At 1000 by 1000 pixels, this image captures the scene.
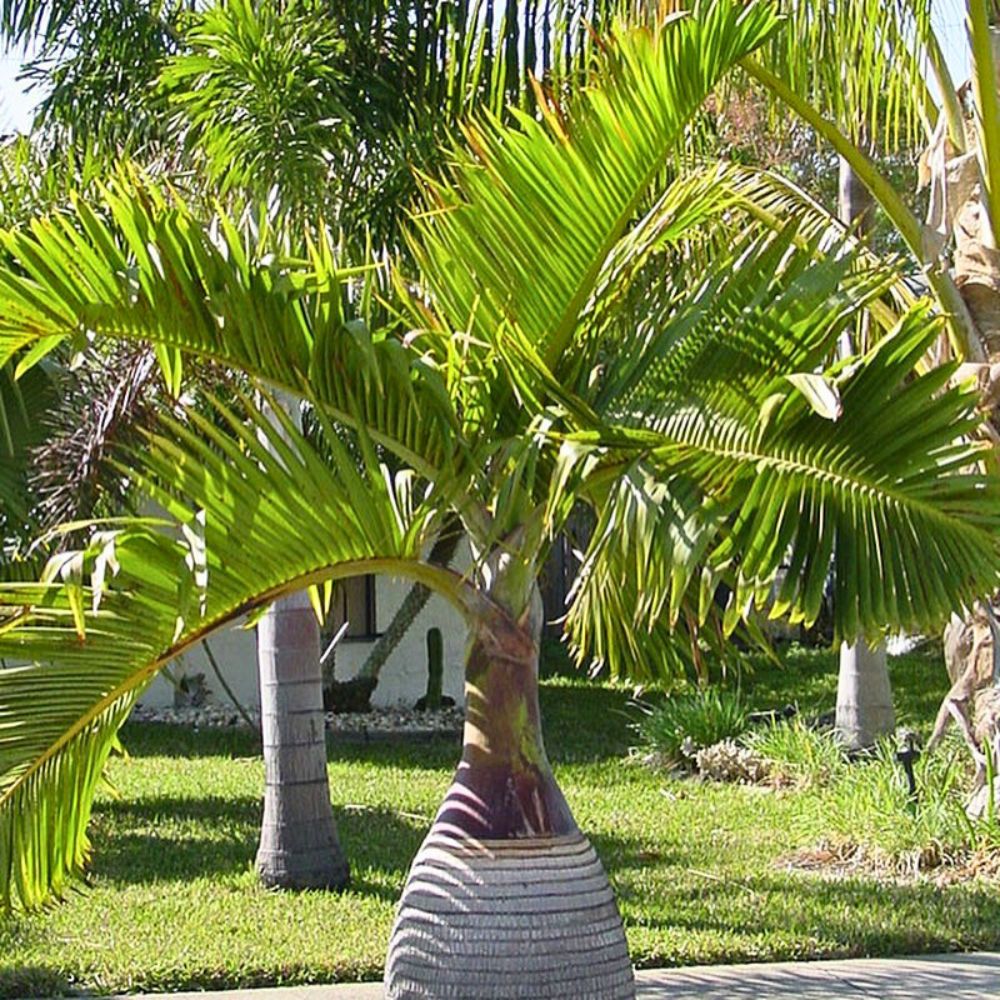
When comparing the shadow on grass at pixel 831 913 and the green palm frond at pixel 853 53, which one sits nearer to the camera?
the shadow on grass at pixel 831 913

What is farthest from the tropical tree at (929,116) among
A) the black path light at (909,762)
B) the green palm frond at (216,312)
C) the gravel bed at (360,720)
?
the gravel bed at (360,720)

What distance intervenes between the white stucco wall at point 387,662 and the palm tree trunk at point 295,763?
929 centimetres

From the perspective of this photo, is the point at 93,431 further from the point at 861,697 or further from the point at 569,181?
the point at 861,697

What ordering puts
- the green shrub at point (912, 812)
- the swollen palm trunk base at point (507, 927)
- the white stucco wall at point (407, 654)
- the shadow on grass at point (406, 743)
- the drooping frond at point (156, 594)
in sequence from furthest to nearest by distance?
the white stucco wall at point (407, 654)
the shadow on grass at point (406, 743)
the green shrub at point (912, 812)
the swollen palm trunk base at point (507, 927)
the drooping frond at point (156, 594)

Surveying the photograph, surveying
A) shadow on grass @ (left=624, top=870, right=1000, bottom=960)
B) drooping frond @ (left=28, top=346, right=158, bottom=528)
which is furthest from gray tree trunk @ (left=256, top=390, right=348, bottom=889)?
shadow on grass @ (left=624, top=870, right=1000, bottom=960)

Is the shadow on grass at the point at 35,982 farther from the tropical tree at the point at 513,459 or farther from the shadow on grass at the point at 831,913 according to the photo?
the shadow on grass at the point at 831,913

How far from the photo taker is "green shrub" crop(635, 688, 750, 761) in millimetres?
14141

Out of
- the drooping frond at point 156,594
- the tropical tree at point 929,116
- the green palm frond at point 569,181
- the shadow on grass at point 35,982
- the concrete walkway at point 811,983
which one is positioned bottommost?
the concrete walkway at point 811,983

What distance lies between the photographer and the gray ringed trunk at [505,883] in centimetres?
482

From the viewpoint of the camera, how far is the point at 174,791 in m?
12.6

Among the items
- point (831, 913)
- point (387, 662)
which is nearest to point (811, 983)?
point (831, 913)

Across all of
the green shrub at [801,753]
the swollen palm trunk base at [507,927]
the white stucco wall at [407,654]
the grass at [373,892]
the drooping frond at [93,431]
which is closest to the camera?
the swollen palm trunk base at [507,927]

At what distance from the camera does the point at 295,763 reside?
891cm

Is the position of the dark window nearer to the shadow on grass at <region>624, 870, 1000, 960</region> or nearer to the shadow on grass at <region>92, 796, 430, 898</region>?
the shadow on grass at <region>92, 796, 430, 898</region>
